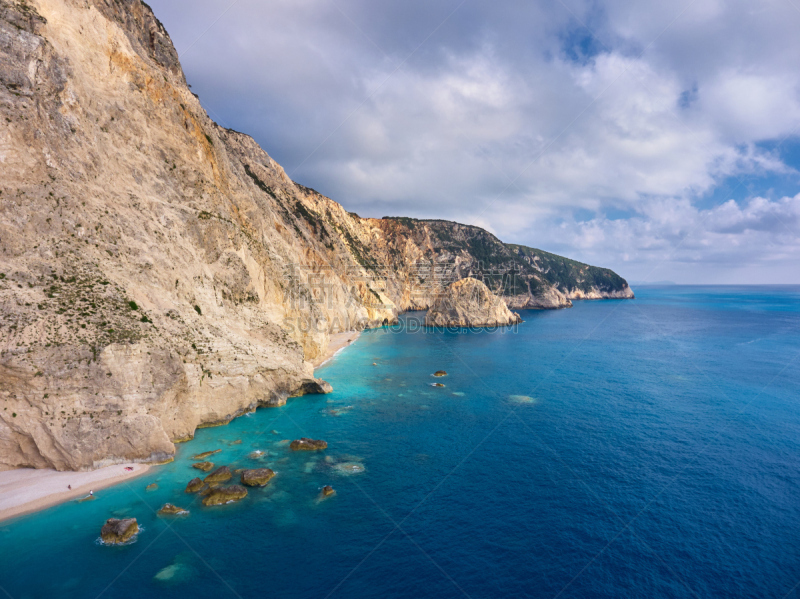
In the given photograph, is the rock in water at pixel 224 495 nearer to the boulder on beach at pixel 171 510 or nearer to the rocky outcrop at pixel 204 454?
the boulder on beach at pixel 171 510

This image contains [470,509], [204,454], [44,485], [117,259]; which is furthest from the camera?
[117,259]

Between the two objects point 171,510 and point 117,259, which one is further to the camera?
point 117,259

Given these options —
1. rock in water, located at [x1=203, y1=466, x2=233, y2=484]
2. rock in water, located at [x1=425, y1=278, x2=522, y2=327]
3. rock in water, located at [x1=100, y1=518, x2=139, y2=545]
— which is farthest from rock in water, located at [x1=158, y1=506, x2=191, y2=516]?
rock in water, located at [x1=425, y1=278, x2=522, y2=327]

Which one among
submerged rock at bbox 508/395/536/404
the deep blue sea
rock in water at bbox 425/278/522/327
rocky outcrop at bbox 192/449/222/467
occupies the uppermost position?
rock in water at bbox 425/278/522/327

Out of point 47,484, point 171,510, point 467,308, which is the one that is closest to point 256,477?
point 171,510

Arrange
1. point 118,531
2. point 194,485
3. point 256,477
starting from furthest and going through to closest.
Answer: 1. point 256,477
2. point 194,485
3. point 118,531

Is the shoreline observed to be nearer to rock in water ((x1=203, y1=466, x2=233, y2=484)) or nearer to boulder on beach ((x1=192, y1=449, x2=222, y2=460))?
boulder on beach ((x1=192, y1=449, x2=222, y2=460))

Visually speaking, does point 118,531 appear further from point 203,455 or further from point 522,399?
point 522,399
